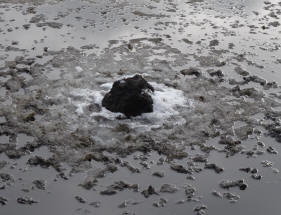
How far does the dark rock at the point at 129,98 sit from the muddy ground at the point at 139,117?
28cm

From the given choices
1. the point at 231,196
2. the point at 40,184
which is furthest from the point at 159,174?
the point at 40,184

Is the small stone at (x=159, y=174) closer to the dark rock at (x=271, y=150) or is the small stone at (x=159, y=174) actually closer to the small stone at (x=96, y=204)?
the small stone at (x=96, y=204)

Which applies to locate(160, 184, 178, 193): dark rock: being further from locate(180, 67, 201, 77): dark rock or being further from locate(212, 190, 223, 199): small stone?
locate(180, 67, 201, 77): dark rock

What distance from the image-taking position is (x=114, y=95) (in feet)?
42.3

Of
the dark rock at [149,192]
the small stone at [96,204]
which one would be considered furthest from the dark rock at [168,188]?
the small stone at [96,204]

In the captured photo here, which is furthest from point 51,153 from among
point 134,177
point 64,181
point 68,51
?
point 68,51

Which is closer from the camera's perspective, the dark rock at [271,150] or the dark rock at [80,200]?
the dark rock at [80,200]

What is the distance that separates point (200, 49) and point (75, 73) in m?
5.51

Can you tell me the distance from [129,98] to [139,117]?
25.5 inches

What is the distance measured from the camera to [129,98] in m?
12.6

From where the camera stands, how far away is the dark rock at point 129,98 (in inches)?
496

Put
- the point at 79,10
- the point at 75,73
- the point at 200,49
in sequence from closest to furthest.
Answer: the point at 75,73, the point at 200,49, the point at 79,10

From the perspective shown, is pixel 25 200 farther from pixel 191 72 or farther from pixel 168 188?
pixel 191 72

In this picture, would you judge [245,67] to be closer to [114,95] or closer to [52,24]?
[114,95]
